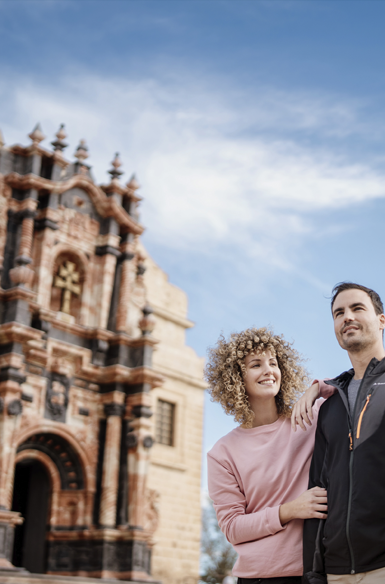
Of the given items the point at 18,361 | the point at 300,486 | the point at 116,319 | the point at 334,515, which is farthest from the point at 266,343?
the point at 116,319

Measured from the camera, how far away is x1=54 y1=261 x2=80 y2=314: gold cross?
16714 millimetres

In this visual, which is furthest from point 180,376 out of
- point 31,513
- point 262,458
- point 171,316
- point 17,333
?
point 262,458

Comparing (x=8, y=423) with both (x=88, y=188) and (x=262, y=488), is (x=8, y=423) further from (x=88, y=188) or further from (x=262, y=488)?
(x=262, y=488)

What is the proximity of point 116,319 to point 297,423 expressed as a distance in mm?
14167

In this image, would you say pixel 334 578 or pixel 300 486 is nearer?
pixel 334 578

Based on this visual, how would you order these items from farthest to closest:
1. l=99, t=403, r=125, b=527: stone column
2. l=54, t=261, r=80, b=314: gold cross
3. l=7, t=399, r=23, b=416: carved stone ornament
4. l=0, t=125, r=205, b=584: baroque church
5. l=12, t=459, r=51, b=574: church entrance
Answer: l=54, t=261, r=80, b=314: gold cross < l=99, t=403, r=125, b=527: stone column < l=12, t=459, r=51, b=574: church entrance < l=0, t=125, r=205, b=584: baroque church < l=7, t=399, r=23, b=416: carved stone ornament

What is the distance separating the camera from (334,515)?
9.84ft

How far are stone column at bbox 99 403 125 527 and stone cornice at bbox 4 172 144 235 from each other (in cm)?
505

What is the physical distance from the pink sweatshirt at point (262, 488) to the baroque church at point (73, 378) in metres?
10.4

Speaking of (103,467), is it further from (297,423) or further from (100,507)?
(297,423)

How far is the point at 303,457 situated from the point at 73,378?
1314 centimetres

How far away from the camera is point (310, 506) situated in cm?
311

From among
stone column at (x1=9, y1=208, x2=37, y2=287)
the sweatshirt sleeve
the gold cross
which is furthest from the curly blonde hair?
the gold cross

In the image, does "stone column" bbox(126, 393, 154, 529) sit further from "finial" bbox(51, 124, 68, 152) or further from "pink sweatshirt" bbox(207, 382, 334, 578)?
"pink sweatshirt" bbox(207, 382, 334, 578)
